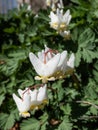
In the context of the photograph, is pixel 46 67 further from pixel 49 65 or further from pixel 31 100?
pixel 31 100

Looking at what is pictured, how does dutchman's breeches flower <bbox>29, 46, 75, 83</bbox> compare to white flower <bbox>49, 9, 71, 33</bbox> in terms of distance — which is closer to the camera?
dutchman's breeches flower <bbox>29, 46, 75, 83</bbox>

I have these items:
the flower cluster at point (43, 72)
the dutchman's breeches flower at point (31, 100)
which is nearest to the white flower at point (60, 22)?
the flower cluster at point (43, 72)

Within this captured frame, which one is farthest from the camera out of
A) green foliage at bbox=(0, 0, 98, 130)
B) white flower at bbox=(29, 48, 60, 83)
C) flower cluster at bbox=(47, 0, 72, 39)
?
flower cluster at bbox=(47, 0, 72, 39)

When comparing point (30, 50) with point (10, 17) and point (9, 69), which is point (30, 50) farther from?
point (10, 17)

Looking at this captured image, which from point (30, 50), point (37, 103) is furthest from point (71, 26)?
point (37, 103)

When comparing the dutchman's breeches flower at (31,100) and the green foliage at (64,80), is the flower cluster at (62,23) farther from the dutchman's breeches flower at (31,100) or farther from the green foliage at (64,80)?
the dutchman's breeches flower at (31,100)

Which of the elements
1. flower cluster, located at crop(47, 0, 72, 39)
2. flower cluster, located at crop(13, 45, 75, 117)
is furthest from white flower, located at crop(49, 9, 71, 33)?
flower cluster, located at crop(13, 45, 75, 117)

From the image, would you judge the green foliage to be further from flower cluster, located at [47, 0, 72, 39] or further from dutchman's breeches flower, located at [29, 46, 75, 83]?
dutchman's breeches flower, located at [29, 46, 75, 83]

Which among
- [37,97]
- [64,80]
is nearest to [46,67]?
[37,97]
